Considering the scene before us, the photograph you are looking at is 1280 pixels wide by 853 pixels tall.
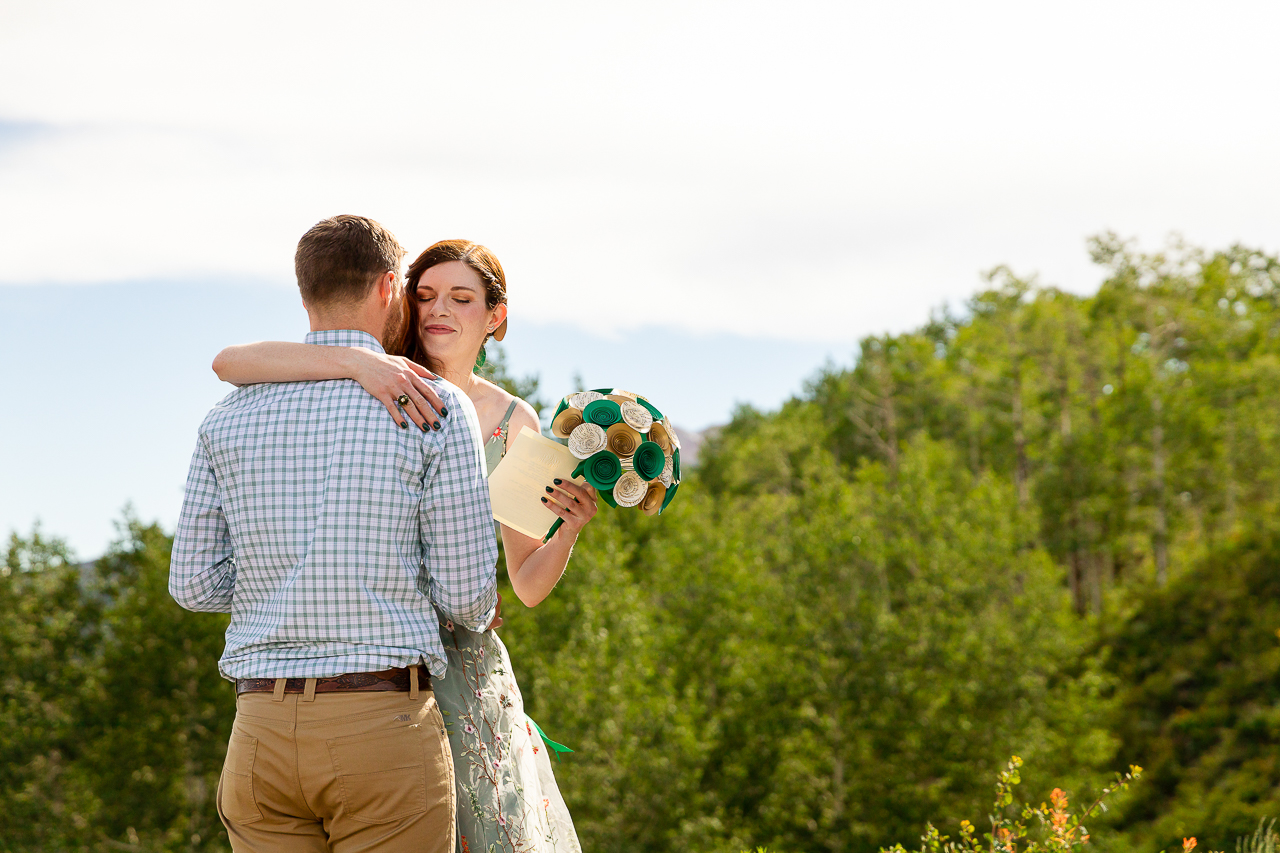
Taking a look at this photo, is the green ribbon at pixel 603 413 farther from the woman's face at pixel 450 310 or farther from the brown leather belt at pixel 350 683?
the brown leather belt at pixel 350 683

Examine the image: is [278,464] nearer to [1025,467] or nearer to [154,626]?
[154,626]

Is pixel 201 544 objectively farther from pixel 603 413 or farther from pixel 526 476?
pixel 603 413

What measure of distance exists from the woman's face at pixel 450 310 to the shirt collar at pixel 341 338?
2.44 feet

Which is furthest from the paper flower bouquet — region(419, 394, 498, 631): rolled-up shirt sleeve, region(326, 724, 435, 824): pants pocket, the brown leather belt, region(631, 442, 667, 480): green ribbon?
region(326, 724, 435, 824): pants pocket

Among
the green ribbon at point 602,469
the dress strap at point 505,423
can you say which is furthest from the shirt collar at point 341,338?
the dress strap at point 505,423

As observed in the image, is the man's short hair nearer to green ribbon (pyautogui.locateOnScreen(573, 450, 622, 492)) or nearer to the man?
the man

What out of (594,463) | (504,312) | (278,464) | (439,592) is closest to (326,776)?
(439,592)

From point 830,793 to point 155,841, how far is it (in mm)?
16663

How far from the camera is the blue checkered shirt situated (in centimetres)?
210

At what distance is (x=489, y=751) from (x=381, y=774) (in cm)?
43

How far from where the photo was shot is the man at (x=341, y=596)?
6.87 feet

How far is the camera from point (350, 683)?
211 centimetres

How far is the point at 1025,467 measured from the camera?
43375 mm

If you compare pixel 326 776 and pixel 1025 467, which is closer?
pixel 326 776
